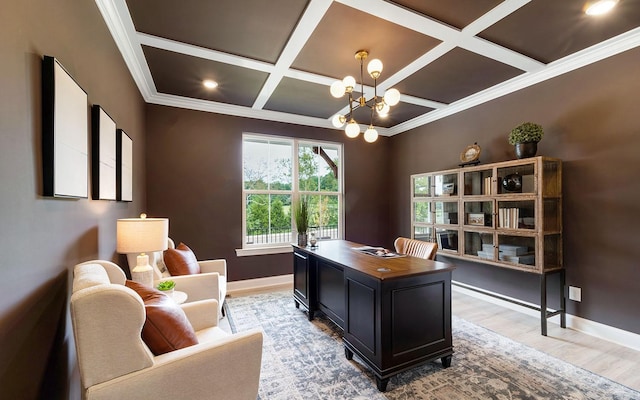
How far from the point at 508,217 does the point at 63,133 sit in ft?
12.2

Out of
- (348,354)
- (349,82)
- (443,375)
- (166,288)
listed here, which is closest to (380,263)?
(348,354)

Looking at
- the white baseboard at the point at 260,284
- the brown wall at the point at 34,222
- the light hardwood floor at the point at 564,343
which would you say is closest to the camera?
the brown wall at the point at 34,222

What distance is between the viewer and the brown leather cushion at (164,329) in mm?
1255

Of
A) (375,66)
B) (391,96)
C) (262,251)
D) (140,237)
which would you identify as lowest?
(262,251)

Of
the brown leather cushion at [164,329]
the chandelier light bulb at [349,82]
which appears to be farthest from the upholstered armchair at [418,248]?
the brown leather cushion at [164,329]

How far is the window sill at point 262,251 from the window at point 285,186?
0.08 m

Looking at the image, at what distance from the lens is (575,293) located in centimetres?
282

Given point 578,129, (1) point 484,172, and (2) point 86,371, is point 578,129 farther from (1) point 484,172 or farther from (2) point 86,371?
(2) point 86,371

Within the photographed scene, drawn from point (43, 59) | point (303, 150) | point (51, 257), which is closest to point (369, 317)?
point (51, 257)

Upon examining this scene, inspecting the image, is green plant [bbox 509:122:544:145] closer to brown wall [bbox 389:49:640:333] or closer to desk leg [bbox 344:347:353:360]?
brown wall [bbox 389:49:640:333]

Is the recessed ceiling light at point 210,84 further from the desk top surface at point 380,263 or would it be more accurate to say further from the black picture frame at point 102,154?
the desk top surface at point 380,263

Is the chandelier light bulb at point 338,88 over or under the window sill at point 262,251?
over

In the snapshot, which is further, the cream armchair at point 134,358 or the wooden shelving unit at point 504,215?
the wooden shelving unit at point 504,215

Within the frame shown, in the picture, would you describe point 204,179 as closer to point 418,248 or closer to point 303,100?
point 303,100
